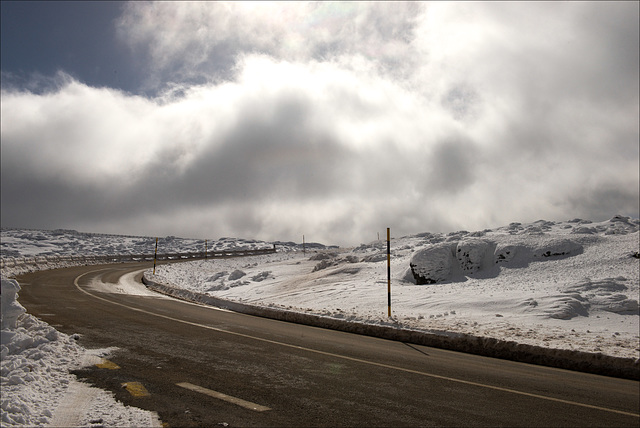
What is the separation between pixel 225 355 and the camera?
7.50 metres

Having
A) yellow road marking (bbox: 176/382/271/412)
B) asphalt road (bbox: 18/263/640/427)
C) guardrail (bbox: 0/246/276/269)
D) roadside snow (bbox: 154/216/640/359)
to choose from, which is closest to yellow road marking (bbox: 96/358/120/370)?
asphalt road (bbox: 18/263/640/427)

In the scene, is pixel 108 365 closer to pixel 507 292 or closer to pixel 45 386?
pixel 45 386

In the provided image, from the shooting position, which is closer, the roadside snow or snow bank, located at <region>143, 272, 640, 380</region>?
snow bank, located at <region>143, 272, 640, 380</region>

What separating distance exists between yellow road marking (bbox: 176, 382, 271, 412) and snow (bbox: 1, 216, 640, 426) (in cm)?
86

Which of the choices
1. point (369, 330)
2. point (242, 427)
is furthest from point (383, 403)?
point (369, 330)

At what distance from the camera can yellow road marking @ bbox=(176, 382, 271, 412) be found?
492 cm

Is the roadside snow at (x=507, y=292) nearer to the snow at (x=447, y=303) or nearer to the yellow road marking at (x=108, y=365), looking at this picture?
the snow at (x=447, y=303)

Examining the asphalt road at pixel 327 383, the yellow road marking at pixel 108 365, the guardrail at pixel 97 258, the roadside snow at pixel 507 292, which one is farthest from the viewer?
the guardrail at pixel 97 258

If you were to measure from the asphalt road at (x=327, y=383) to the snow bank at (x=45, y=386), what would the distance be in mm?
288

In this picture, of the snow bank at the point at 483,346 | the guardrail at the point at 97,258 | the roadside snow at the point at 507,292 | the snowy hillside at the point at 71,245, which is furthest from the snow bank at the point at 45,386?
the snowy hillside at the point at 71,245

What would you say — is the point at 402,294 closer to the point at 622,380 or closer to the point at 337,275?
the point at 337,275

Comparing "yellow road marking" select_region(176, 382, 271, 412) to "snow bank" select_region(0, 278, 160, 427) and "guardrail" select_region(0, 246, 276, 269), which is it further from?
"guardrail" select_region(0, 246, 276, 269)

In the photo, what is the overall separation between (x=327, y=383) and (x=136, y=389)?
93.2 inches

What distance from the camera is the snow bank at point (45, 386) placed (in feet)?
14.4
